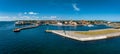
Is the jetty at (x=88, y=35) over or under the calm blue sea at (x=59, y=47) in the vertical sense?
over

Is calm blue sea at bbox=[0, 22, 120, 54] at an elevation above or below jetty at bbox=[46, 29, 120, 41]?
below

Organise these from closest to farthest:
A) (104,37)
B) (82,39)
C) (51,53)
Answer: (51,53) → (82,39) → (104,37)

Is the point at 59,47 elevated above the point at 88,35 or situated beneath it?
situated beneath

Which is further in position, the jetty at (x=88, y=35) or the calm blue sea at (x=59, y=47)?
the jetty at (x=88, y=35)

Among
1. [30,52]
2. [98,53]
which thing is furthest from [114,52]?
[30,52]

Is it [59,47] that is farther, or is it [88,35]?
[88,35]

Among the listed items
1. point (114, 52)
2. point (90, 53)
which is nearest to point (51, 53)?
point (90, 53)

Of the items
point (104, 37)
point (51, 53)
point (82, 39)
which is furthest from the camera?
point (104, 37)

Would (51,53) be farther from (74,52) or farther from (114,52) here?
(114,52)

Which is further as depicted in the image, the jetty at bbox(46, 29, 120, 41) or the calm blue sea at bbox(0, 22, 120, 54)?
the jetty at bbox(46, 29, 120, 41)

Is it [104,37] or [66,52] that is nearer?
[66,52]
